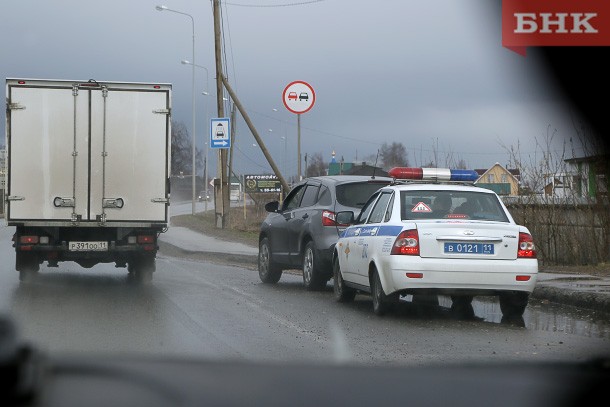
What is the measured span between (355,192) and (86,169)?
13.1 ft

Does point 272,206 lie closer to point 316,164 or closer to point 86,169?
point 86,169

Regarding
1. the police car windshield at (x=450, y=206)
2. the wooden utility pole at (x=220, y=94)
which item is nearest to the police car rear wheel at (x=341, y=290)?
the police car windshield at (x=450, y=206)

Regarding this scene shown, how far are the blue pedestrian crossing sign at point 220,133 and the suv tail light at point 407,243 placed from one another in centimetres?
1928

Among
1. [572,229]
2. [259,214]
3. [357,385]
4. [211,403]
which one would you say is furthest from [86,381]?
[259,214]

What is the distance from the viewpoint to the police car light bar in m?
11.5

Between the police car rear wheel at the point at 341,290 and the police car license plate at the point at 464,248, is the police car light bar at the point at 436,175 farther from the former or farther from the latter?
the police car license plate at the point at 464,248

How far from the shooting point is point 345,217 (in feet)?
38.9

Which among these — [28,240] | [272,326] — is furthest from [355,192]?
[28,240]

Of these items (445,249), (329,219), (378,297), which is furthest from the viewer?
(329,219)

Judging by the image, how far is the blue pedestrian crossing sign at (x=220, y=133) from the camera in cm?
2878

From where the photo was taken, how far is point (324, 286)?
537 inches

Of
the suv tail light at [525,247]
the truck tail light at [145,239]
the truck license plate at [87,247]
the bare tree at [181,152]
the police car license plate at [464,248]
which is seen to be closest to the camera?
the police car license plate at [464,248]

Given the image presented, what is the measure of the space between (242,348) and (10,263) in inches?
454

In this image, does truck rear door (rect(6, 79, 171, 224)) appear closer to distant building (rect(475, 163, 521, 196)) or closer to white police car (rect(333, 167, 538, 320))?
white police car (rect(333, 167, 538, 320))
